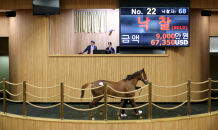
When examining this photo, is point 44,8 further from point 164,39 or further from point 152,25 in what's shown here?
point 164,39

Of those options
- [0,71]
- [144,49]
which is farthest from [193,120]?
[0,71]

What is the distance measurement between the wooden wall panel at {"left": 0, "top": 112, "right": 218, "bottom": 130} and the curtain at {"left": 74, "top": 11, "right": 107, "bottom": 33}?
17.8ft

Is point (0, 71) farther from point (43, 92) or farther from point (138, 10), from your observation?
point (138, 10)

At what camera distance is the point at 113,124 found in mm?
5125

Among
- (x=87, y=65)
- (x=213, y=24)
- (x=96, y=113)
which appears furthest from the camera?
(x=213, y=24)

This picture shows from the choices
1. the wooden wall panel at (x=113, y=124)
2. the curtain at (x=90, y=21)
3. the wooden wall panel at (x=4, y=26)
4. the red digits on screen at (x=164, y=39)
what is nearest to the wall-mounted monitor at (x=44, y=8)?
the wooden wall panel at (x=4, y=26)

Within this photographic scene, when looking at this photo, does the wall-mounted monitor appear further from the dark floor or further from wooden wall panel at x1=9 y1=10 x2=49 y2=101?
the dark floor

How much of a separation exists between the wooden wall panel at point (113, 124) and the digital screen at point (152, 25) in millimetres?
2718

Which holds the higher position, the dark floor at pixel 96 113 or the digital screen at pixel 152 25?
the digital screen at pixel 152 25

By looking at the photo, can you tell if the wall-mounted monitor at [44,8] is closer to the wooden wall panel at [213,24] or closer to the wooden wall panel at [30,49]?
the wooden wall panel at [30,49]

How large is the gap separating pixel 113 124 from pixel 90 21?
5.96 metres

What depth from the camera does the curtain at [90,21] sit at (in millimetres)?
10016

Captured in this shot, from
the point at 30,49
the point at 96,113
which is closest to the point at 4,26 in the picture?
the point at 30,49

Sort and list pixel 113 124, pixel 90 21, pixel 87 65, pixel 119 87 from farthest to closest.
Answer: pixel 90 21, pixel 87 65, pixel 119 87, pixel 113 124
